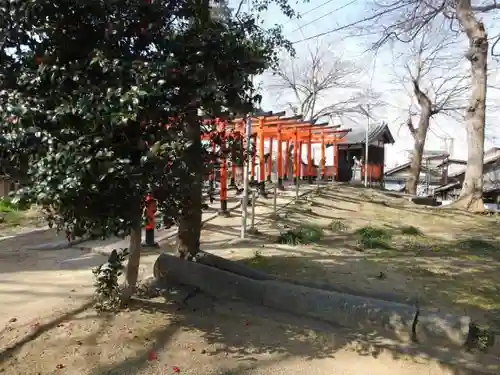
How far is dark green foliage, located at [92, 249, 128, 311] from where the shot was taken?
4.07 meters

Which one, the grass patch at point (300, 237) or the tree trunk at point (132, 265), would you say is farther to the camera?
the grass patch at point (300, 237)

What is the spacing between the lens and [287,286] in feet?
14.7

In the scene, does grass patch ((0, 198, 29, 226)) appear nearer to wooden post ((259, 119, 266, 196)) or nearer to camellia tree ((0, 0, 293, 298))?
wooden post ((259, 119, 266, 196))

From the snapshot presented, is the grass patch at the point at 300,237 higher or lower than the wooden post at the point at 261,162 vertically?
lower

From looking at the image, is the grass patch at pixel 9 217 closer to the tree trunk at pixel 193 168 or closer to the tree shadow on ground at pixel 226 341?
the tree shadow on ground at pixel 226 341

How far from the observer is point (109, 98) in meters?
2.97

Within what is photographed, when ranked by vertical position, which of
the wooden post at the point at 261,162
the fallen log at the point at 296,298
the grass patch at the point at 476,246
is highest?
the wooden post at the point at 261,162

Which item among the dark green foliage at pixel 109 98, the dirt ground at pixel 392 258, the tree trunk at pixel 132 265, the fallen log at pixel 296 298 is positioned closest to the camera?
the dark green foliage at pixel 109 98

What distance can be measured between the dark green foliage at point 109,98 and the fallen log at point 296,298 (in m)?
1.37

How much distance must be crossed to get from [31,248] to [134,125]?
4.73 meters

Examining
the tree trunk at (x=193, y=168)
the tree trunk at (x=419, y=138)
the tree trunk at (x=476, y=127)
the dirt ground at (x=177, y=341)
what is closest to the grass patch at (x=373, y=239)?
the dirt ground at (x=177, y=341)

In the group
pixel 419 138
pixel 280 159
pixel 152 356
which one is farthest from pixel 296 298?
pixel 419 138

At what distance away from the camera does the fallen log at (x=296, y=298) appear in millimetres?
3904

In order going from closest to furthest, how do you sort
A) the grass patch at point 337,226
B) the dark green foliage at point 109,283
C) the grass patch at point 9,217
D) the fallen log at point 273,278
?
the dark green foliage at point 109,283
the fallen log at point 273,278
the grass patch at point 337,226
the grass patch at point 9,217
